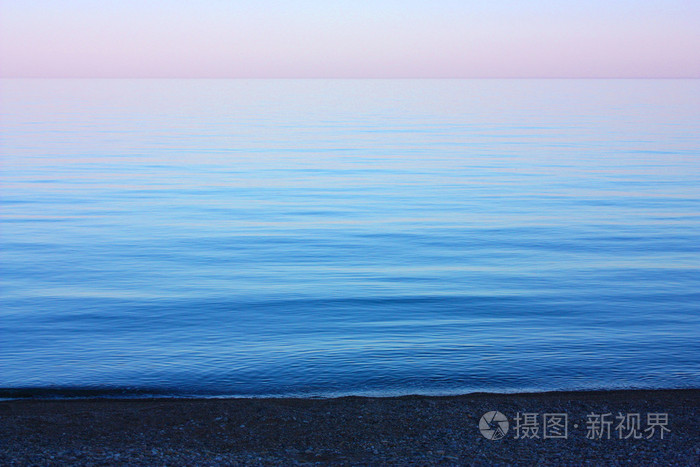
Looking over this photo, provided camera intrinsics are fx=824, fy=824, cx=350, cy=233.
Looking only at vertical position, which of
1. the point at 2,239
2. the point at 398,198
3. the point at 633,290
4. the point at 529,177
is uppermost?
the point at 529,177

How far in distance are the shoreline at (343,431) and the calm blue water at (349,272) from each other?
1396mm

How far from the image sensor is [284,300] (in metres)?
17.7

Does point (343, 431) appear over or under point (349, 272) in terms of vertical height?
under

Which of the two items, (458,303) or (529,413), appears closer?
(529,413)

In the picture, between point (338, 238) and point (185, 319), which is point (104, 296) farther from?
point (338, 238)

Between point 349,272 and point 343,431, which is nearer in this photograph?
point 343,431

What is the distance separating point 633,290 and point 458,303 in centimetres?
425

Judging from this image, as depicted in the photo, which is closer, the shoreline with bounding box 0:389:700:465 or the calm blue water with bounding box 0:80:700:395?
the shoreline with bounding box 0:389:700:465

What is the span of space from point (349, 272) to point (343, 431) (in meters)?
10.5

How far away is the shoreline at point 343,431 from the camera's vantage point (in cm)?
895

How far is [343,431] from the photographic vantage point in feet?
32.4

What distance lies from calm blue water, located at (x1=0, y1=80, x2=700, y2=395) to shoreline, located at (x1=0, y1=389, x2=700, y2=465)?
55.0 inches

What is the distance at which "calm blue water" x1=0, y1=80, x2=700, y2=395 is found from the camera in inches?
527

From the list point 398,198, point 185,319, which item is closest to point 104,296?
point 185,319
